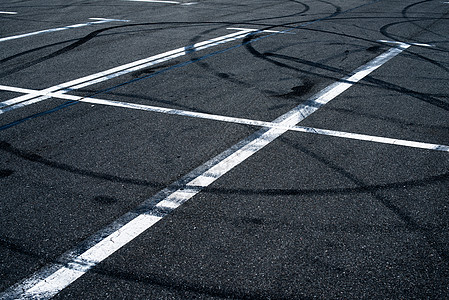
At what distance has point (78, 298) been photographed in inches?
126

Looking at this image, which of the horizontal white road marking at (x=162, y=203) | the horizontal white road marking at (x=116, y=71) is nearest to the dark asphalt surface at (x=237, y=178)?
the horizontal white road marking at (x=162, y=203)

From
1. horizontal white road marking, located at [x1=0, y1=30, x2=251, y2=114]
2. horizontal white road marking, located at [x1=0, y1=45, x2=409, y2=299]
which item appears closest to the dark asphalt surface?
horizontal white road marking, located at [x1=0, y1=45, x2=409, y2=299]

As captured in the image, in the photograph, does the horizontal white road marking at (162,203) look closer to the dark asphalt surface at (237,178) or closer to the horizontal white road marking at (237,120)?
the dark asphalt surface at (237,178)

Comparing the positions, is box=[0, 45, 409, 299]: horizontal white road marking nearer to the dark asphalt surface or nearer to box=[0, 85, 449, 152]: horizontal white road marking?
the dark asphalt surface

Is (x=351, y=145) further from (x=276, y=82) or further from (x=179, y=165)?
(x=276, y=82)

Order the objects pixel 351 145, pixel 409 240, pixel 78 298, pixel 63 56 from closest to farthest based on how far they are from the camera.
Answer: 1. pixel 78 298
2. pixel 409 240
3. pixel 351 145
4. pixel 63 56

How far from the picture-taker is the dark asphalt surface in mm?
3443

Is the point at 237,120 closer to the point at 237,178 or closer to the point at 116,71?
the point at 237,178

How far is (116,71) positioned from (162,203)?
191 inches

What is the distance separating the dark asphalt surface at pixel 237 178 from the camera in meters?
3.44

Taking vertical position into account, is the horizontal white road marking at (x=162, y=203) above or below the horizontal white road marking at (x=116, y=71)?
below

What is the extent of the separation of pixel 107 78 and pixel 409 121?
16.8 feet

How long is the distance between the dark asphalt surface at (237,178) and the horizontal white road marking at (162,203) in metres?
0.09

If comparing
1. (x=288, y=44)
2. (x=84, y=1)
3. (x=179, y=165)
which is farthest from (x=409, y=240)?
(x=84, y=1)
